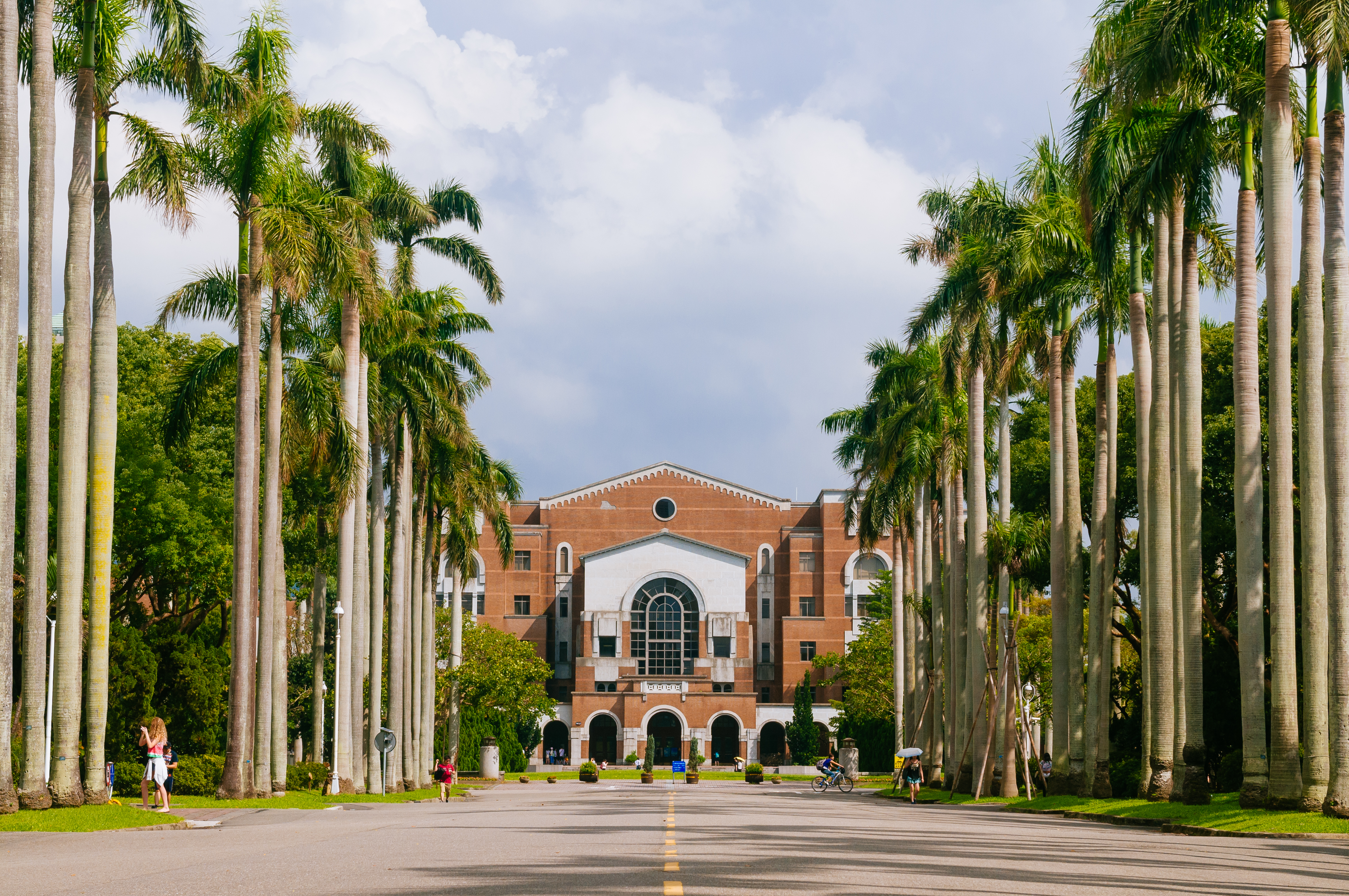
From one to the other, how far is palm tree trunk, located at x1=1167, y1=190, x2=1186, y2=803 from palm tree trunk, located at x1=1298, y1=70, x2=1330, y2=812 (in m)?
2.81

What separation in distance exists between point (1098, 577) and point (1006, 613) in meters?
5.81

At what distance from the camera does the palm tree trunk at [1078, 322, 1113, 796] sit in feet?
93.3

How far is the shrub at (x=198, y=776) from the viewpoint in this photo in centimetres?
3009

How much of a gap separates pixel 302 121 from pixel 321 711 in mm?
21575

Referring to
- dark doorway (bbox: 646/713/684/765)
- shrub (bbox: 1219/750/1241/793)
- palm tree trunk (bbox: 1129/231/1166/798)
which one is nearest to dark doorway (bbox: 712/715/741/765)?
dark doorway (bbox: 646/713/684/765)

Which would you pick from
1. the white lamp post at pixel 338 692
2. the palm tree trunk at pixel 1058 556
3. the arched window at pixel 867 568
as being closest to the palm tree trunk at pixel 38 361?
the white lamp post at pixel 338 692

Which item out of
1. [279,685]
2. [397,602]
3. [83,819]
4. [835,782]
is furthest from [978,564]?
[83,819]

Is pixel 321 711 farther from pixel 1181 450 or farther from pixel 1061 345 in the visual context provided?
A: pixel 1181 450

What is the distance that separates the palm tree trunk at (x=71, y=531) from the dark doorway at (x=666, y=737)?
6470cm

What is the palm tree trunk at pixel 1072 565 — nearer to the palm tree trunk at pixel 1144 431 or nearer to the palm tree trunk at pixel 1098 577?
the palm tree trunk at pixel 1098 577

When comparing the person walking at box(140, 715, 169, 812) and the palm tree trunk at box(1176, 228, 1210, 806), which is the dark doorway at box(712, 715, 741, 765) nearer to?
the palm tree trunk at box(1176, 228, 1210, 806)

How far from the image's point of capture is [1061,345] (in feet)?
102

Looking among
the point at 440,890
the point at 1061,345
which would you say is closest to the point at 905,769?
the point at 1061,345

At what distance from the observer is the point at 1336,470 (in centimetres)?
1875
